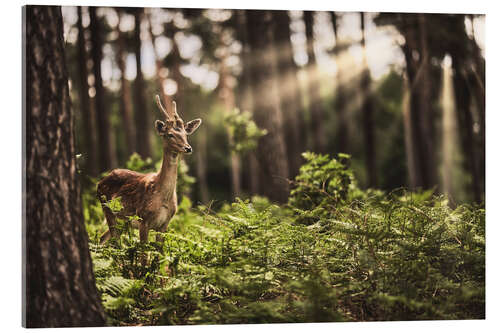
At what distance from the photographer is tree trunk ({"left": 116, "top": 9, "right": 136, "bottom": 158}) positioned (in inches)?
661

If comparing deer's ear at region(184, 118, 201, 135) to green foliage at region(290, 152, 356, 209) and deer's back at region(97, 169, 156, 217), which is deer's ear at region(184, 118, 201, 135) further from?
green foliage at region(290, 152, 356, 209)

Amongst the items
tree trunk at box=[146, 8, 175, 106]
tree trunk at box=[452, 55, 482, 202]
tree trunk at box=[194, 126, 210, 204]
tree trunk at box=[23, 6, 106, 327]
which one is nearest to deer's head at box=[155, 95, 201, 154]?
tree trunk at box=[23, 6, 106, 327]

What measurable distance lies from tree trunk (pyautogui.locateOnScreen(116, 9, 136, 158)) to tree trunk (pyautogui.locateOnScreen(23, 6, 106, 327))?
10.4 meters

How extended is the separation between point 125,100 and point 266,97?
7913mm

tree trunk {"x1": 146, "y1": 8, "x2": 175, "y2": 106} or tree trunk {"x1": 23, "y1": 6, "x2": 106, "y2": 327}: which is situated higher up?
tree trunk {"x1": 146, "y1": 8, "x2": 175, "y2": 106}

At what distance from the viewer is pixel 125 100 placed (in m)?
17.9

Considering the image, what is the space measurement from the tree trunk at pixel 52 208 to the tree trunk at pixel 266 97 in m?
6.41

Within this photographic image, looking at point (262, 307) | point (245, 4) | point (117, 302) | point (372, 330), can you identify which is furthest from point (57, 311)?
point (245, 4)

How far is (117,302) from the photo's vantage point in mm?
5105

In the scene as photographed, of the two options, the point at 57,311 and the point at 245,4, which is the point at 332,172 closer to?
the point at 245,4

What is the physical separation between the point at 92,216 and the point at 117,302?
3.99m

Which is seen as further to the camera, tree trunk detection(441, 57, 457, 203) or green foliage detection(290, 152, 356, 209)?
tree trunk detection(441, 57, 457, 203)

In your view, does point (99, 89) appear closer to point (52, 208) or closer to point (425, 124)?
point (425, 124)

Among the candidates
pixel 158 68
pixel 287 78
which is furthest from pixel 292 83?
pixel 158 68
